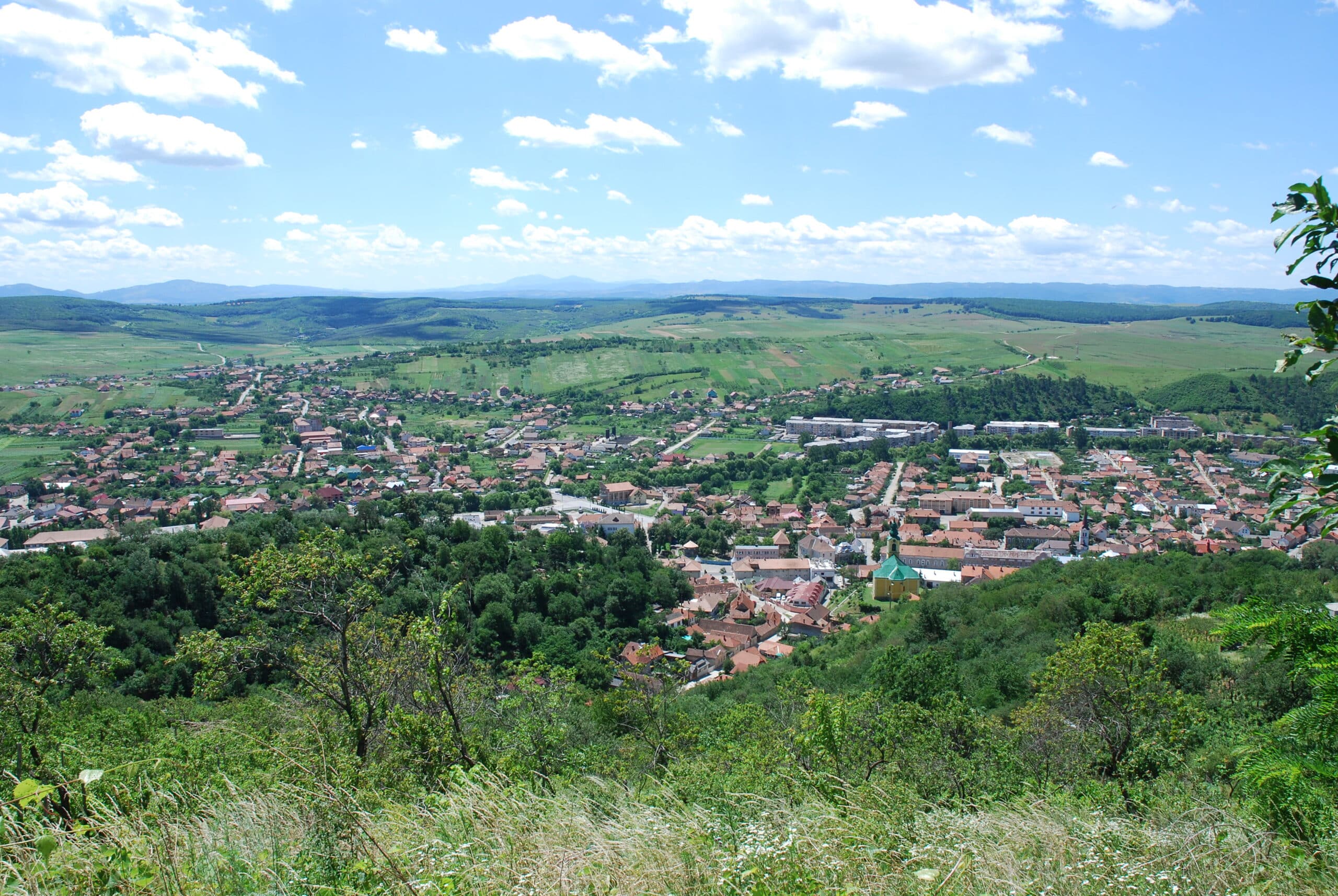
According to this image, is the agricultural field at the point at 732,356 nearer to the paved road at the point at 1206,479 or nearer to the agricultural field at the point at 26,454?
the agricultural field at the point at 26,454

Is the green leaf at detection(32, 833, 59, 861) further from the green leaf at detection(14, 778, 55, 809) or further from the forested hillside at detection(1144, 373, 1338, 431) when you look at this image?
the forested hillside at detection(1144, 373, 1338, 431)

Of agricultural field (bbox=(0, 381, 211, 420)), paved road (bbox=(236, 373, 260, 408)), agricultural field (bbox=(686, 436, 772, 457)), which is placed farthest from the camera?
paved road (bbox=(236, 373, 260, 408))

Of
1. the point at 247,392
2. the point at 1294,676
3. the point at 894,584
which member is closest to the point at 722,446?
the point at 894,584

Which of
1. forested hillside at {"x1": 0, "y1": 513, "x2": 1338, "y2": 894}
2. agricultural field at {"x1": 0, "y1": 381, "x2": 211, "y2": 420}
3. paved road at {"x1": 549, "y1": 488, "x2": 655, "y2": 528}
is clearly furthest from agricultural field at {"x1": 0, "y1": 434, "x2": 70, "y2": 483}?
forested hillside at {"x1": 0, "y1": 513, "x2": 1338, "y2": 894}

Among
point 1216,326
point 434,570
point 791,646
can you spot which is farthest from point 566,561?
point 1216,326

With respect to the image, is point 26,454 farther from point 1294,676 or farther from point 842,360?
point 842,360

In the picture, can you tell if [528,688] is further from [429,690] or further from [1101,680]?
[1101,680]
